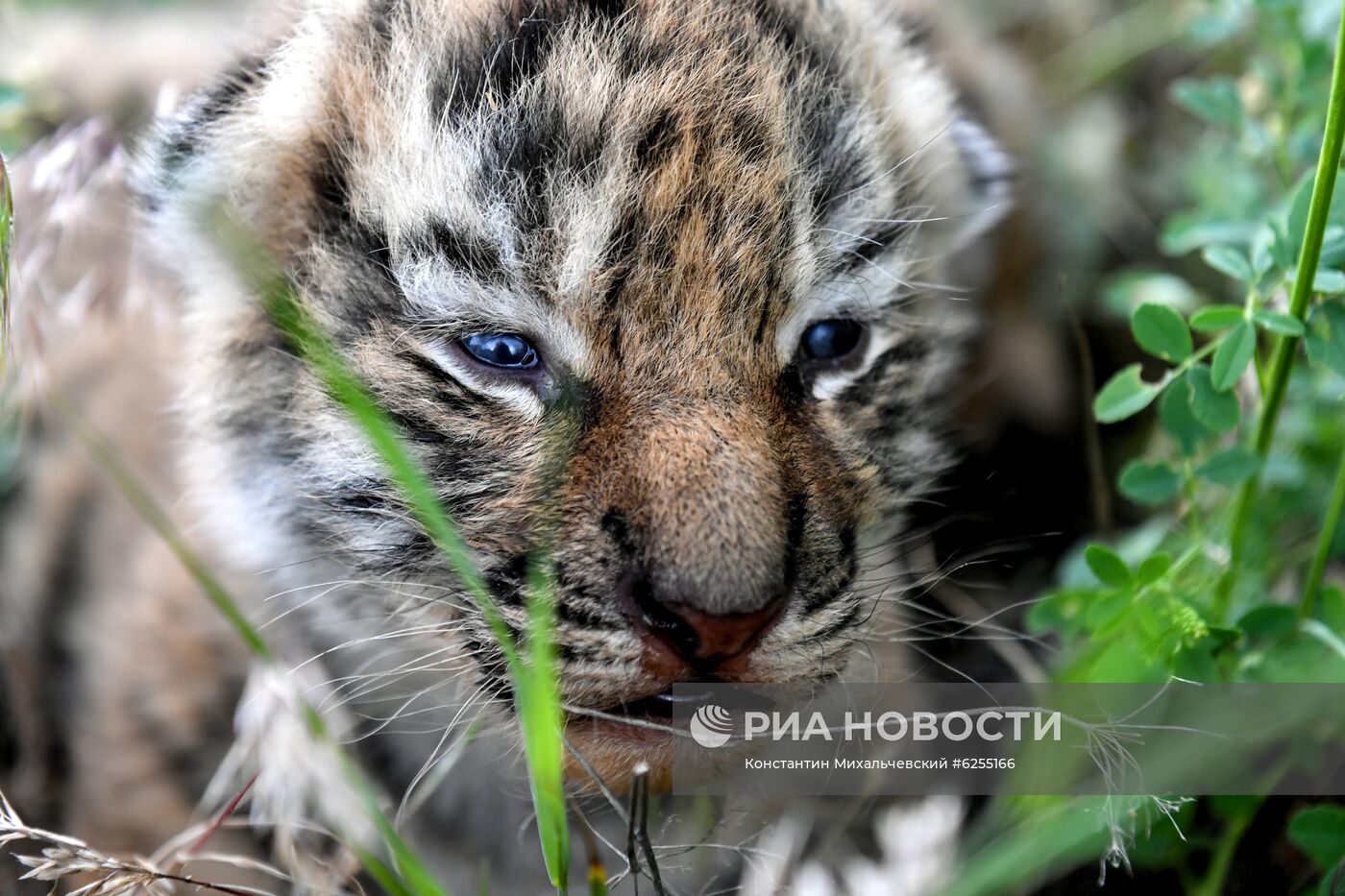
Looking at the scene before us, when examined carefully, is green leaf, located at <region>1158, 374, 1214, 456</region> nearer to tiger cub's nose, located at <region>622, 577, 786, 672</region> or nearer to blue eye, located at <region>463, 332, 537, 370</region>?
tiger cub's nose, located at <region>622, 577, 786, 672</region>

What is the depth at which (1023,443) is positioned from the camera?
342 centimetres

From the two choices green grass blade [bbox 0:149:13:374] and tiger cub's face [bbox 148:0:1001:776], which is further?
green grass blade [bbox 0:149:13:374]

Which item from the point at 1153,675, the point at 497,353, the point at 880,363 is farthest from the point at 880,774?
the point at 497,353

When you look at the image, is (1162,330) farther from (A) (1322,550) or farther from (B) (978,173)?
(B) (978,173)

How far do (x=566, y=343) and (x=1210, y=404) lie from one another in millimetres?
1106

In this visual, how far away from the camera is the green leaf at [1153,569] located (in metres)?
1.92

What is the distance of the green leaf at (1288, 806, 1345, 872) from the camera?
186 cm

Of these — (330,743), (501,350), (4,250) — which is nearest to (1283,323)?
(501,350)

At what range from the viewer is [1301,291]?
1819 millimetres

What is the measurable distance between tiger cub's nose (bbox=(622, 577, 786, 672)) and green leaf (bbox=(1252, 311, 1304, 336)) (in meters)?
0.91

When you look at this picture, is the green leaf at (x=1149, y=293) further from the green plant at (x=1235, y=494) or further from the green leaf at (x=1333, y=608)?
the green leaf at (x=1333, y=608)

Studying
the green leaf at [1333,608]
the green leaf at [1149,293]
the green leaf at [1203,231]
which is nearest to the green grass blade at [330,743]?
the green leaf at [1333,608]

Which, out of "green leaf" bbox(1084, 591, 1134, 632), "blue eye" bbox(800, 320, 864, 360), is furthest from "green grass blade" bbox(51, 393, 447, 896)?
"green leaf" bbox(1084, 591, 1134, 632)

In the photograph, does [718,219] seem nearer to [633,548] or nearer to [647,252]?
[647,252]
